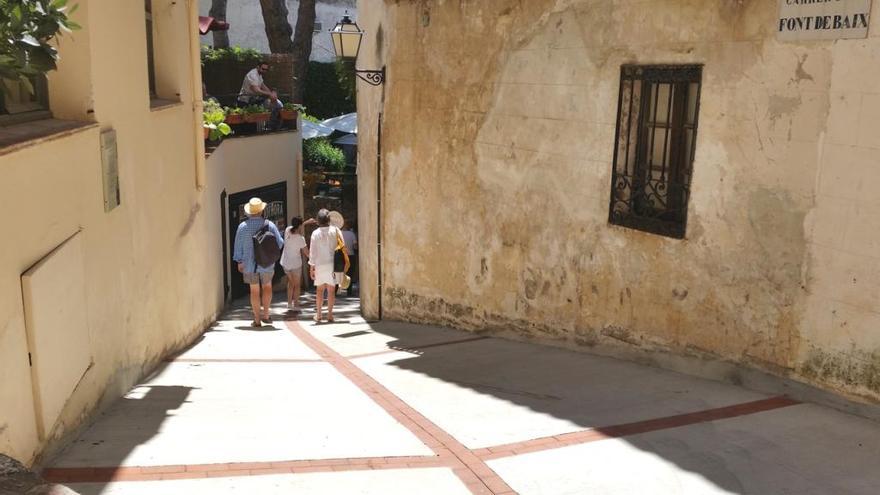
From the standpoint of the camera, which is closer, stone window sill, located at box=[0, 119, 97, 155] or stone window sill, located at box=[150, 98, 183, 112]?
stone window sill, located at box=[0, 119, 97, 155]

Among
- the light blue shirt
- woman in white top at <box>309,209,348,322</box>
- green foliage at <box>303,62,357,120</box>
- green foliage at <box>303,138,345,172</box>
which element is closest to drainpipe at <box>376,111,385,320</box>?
woman in white top at <box>309,209,348,322</box>

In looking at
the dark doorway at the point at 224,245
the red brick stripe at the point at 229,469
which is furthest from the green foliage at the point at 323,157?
the red brick stripe at the point at 229,469

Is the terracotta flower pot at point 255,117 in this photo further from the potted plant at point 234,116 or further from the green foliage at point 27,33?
the green foliage at point 27,33

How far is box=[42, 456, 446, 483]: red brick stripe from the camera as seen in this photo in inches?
189

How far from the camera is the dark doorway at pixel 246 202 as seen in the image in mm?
15930

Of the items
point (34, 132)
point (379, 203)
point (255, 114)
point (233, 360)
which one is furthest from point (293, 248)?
point (34, 132)

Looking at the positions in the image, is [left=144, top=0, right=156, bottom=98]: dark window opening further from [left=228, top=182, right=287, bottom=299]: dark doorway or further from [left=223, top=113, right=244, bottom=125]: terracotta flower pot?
[left=223, top=113, right=244, bottom=125]: terracotta flower pot

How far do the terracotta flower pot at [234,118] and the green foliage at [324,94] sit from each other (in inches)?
433

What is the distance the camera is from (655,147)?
24.7ft

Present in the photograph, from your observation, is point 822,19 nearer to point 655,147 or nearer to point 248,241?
point 655,147

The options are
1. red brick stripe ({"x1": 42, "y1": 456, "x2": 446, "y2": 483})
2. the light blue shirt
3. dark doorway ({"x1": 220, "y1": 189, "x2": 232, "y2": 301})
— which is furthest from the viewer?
dark doorway ({"x1": 220, "y1": 189, "x2": 232, "y2": 301})

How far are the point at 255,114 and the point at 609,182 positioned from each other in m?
10.1

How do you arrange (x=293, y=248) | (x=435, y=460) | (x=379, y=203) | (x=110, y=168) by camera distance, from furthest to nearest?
(x=293, y=248) → (x=379, y=203) → (x=110, y=168) → (x=435, y=460)

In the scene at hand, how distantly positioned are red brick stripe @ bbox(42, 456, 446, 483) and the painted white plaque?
387 cm
